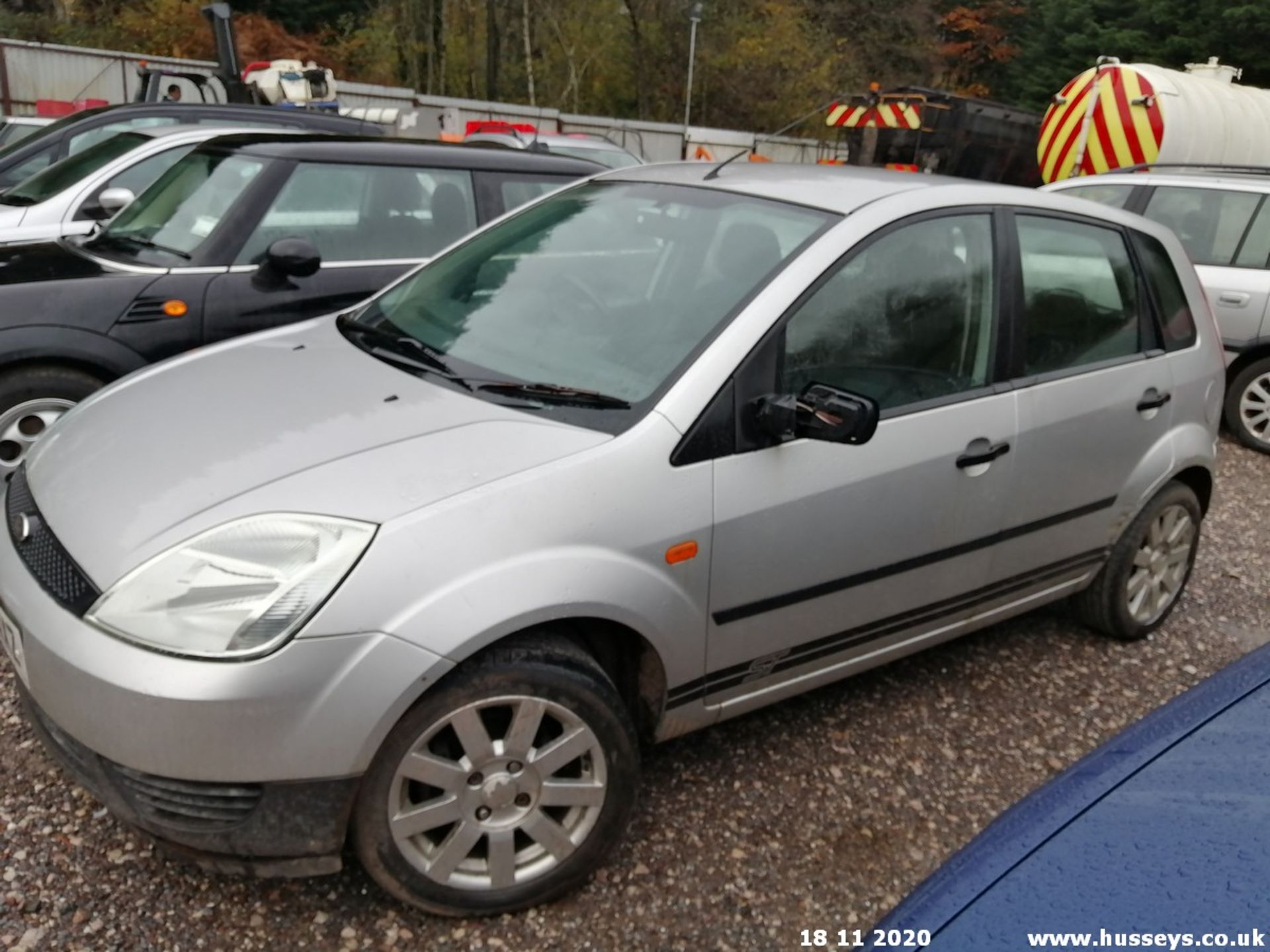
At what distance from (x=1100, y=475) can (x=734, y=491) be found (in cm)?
163

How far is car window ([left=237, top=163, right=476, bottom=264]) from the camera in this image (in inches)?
188

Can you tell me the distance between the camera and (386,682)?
6.88 feet

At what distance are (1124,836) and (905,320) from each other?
1.72 metres

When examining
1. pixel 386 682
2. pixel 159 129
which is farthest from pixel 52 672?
pixel 159 129

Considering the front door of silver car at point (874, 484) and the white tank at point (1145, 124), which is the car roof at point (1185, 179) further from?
the front door of silver car at point (874, 484)

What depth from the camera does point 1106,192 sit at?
309 inches

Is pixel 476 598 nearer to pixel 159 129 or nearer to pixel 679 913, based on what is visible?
pixel 679 913

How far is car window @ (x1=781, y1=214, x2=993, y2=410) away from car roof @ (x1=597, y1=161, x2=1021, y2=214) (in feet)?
0.51

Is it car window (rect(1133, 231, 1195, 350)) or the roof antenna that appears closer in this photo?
the roof antenna

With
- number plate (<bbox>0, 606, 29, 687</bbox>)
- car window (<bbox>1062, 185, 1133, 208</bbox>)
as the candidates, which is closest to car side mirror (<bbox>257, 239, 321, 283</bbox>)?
number plate (<bbox>0, 606, 29, 687</bbox>)

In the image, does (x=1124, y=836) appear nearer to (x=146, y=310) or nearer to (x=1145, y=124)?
(x=146, y=310)

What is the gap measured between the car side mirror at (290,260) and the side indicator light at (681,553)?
2603mm

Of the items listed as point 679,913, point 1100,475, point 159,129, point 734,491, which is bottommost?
point 679,913

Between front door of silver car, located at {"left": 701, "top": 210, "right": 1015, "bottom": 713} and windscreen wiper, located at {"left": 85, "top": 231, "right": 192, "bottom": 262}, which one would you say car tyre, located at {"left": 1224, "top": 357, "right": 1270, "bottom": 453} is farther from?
windscreen wiper, located at {"left": 85, "top": 231, "right": 192, "bottom": 262}
